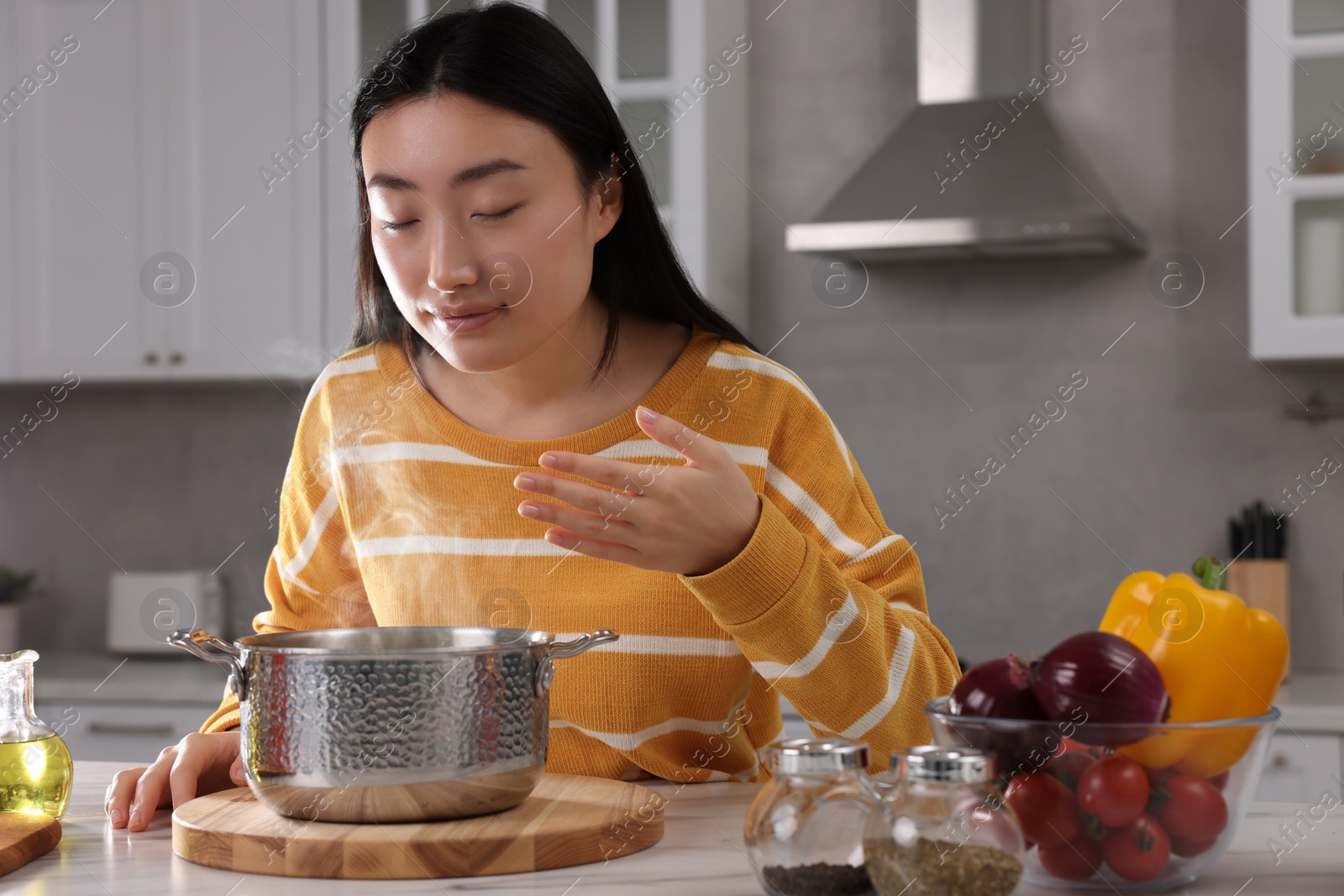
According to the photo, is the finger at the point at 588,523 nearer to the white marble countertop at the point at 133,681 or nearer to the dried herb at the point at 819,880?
the dried herb at the point at 819,880

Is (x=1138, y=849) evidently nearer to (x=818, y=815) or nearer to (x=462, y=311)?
(x=818, y=815)

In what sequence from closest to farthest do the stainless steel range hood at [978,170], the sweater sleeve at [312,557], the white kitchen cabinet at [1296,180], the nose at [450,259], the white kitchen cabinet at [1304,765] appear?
the nose at [450,259]
the sweater sleeve at [312,557]
the white kitchen cabinet at [1304,765]
the white kitchen cabinet at [1296,180]
the stainless steel range hood at [978,170]

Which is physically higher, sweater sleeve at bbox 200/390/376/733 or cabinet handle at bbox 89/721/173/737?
sweater sleeve at bbox 200/390/376/733

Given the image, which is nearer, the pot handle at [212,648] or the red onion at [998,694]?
the red onion at [998,694]

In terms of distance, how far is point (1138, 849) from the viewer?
2.13 ft

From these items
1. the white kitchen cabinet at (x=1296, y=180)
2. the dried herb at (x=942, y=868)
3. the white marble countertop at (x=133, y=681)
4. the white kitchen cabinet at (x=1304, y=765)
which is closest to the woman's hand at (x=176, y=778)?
the dried herb at (x=942, y=868)

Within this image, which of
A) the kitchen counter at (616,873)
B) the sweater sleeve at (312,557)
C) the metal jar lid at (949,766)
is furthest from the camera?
the sweater sleeve at (312,557)

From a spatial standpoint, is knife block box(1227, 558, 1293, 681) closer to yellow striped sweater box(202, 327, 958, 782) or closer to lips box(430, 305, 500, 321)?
yellow striped sweater box(202, 327, 958, 782)

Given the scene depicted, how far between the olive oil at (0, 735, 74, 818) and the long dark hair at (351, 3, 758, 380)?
1.78ft

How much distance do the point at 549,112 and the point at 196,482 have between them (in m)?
2.33

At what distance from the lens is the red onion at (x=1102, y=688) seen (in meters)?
0.63

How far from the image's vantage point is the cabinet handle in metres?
2.49

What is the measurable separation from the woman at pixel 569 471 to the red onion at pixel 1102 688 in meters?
0.23

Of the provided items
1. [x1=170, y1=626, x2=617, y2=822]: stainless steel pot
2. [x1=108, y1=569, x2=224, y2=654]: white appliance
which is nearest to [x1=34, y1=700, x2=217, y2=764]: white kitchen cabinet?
[x1=108, y1=569, x2=224, y2=654]: white appliance
